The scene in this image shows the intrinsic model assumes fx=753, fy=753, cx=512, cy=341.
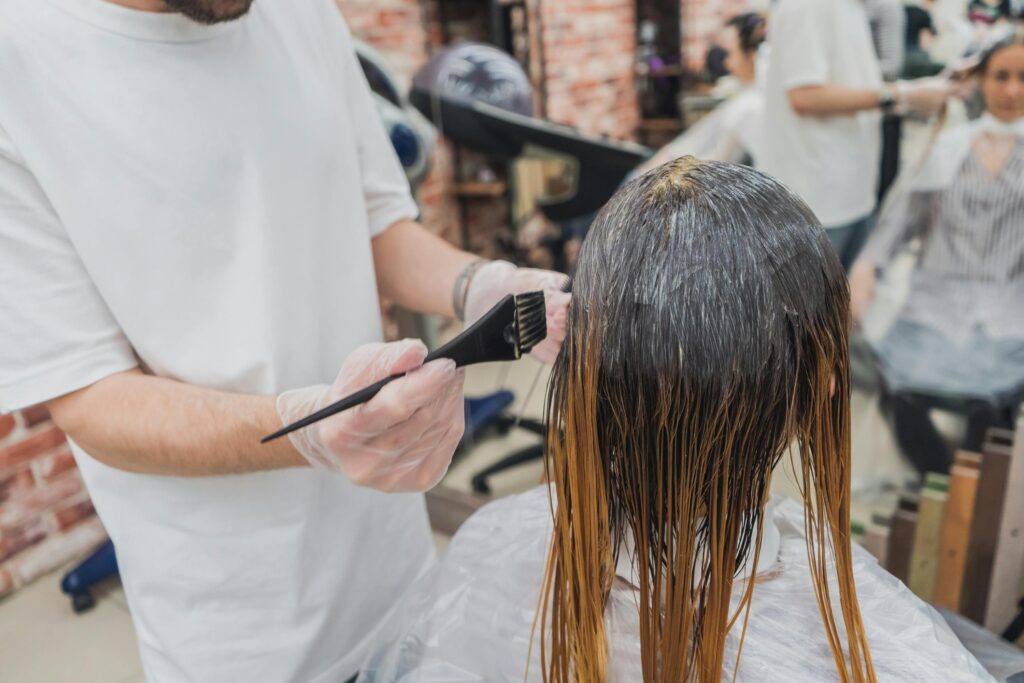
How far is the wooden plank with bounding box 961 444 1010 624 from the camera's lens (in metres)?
1.32

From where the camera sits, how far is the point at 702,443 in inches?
24.5

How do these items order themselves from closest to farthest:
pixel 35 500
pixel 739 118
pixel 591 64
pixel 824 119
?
pixel 35 500 < pixel 824 119 < pixel 739 118 < pixel 591 64

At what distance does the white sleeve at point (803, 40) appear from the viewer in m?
2.03

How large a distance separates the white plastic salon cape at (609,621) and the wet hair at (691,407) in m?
0.05

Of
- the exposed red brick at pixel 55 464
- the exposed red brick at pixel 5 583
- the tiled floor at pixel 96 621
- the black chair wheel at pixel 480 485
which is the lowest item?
the black chair wheel at pixel 480 485

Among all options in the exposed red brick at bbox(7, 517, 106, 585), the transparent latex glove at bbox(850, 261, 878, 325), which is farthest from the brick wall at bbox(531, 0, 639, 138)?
the exposed red brick at bbox(7, 517, 106, 585)

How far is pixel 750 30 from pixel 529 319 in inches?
99.9

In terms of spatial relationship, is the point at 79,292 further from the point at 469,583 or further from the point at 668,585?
the point at 668,585

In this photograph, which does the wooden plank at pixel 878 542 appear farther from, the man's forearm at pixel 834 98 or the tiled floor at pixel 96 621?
the man's forearm at pixel 834 98

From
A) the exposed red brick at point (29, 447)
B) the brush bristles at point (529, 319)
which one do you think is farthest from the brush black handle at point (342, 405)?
the exposed red brick at point (29, 447)

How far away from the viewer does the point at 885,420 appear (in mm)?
2342

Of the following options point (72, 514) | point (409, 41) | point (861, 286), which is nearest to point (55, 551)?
point (72, 514)

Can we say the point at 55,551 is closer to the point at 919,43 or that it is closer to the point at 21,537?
the point at 21,537

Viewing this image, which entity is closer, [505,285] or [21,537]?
[505,285]
